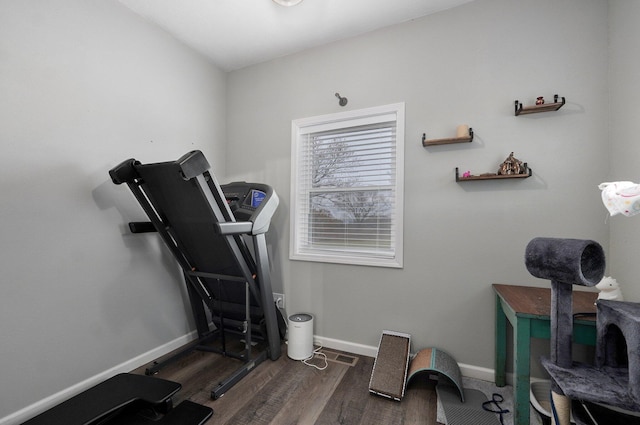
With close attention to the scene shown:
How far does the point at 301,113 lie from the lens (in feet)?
8.94

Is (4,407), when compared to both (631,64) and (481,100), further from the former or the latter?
(631,64)

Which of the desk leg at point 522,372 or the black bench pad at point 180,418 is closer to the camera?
the desk leg at point 522,372

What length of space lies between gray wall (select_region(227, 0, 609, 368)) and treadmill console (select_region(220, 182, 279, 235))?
0.76 meters

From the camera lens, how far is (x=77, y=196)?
1878mm

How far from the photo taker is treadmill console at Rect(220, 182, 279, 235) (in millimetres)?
2137

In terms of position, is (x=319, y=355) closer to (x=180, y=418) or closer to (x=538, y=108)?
(x=180, y=418)

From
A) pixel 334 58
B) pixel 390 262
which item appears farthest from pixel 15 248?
pixel 334 58

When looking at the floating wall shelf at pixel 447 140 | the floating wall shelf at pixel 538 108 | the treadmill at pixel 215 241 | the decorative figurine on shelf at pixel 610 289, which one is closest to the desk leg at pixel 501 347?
the decorative figurine on shelf at pixel 610 289

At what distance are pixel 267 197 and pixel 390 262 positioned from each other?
118cm

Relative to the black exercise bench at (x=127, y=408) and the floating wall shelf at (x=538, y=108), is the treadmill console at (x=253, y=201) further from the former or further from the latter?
the floating wall shelf at (x=538, y=108)

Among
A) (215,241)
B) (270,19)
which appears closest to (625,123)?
(270,19)

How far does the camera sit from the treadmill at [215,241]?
181cm

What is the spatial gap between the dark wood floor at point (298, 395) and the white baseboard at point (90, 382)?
0.25 m

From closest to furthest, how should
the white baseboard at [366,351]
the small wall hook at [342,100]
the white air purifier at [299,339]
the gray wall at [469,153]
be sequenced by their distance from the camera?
the gray wall at [469,153] → the white baseboard at [366,351] → the white air purifier at [299,339] → the small wall hook at [342,100]
